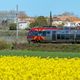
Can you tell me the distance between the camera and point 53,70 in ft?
41.9

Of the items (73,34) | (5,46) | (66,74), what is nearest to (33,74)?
(66,74)

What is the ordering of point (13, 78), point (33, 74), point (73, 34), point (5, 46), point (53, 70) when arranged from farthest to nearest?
1. point (73, 34)
2. point (5, 46)
3. point (53, 70)
4. point (33, 74)
5. point (13, 78)

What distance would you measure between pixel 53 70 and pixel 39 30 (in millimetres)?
49039

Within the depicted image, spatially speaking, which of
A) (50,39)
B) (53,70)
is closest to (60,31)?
(50,39)

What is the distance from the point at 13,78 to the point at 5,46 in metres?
36.6

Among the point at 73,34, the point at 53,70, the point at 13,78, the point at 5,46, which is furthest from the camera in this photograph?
the point at 73,34

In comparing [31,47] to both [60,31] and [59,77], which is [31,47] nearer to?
[60,31]

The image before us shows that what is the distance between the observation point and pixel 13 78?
35.6ft

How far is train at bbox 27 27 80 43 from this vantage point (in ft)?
193

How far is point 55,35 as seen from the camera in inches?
2351

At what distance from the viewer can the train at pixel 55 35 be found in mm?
58750

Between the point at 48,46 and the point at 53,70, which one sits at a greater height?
the point at 53,70

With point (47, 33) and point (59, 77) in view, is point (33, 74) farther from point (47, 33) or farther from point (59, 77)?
point (47, 33)

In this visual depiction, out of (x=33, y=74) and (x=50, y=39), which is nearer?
(x=33, y=74)
